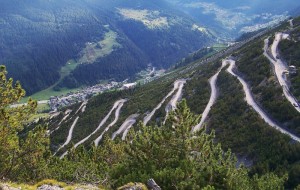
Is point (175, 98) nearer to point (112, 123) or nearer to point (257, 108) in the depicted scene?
point (112, 123)

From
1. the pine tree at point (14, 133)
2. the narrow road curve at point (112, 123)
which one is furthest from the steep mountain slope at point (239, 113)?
the pine tree at point (14, 133)

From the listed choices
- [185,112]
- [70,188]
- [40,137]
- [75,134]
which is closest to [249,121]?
[185,112]

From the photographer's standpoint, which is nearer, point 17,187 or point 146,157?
point 17,187

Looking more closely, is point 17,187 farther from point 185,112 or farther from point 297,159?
point 297,159

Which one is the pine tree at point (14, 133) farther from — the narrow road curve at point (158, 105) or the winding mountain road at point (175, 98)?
the narrow road curve at point (158, 105)

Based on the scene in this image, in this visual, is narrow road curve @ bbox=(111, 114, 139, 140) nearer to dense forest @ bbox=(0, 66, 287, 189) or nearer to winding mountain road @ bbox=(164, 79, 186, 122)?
winding mountain road @ bbox=(164, 79, 186, 122)

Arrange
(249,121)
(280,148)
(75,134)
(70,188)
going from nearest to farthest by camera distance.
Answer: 1. (70,188)
2. (280,148)
3. (249,121)
4. (75,134)
